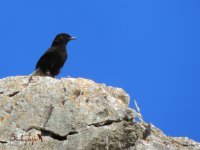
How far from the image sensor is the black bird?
1586cm

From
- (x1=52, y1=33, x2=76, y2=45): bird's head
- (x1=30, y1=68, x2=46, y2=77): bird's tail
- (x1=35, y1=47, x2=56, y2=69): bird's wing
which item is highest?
(x1=52, y1=33, x2=76, y2=45): bird's head

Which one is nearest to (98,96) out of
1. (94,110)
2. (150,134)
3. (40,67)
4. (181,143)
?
(94,110)

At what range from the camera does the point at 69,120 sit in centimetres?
1066

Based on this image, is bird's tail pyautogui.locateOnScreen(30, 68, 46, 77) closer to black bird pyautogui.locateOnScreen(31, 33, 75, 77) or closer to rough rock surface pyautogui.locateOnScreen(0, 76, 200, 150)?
black bird pyautogui.locateOnScreen(31, 33, 75, 77)

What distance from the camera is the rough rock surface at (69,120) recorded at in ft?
33.8

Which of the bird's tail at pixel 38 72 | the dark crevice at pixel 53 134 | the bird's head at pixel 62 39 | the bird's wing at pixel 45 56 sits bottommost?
the dark crevice at pixel 53 134

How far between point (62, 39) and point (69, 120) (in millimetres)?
6886

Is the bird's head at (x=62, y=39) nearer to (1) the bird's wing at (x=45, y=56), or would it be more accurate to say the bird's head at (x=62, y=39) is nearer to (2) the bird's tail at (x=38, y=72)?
(1) the bird's wing at (x=45, y=56)

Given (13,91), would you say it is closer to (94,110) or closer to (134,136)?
(94,110)

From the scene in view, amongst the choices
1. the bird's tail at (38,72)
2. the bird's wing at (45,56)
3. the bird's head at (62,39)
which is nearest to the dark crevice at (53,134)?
the bird's tail at (38,72)

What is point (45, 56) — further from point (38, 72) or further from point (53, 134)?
point (53, 134)

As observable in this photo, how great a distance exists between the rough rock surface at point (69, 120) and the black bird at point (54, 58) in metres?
3.86

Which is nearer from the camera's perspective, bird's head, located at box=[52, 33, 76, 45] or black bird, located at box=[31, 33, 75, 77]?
black bird, located at box=[31, 33, 75, 77]

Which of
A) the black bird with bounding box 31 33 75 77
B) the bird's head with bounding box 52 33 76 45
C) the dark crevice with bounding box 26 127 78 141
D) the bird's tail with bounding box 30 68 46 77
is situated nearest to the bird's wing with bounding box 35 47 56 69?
the black bird with bounding box 31 33 75 77
